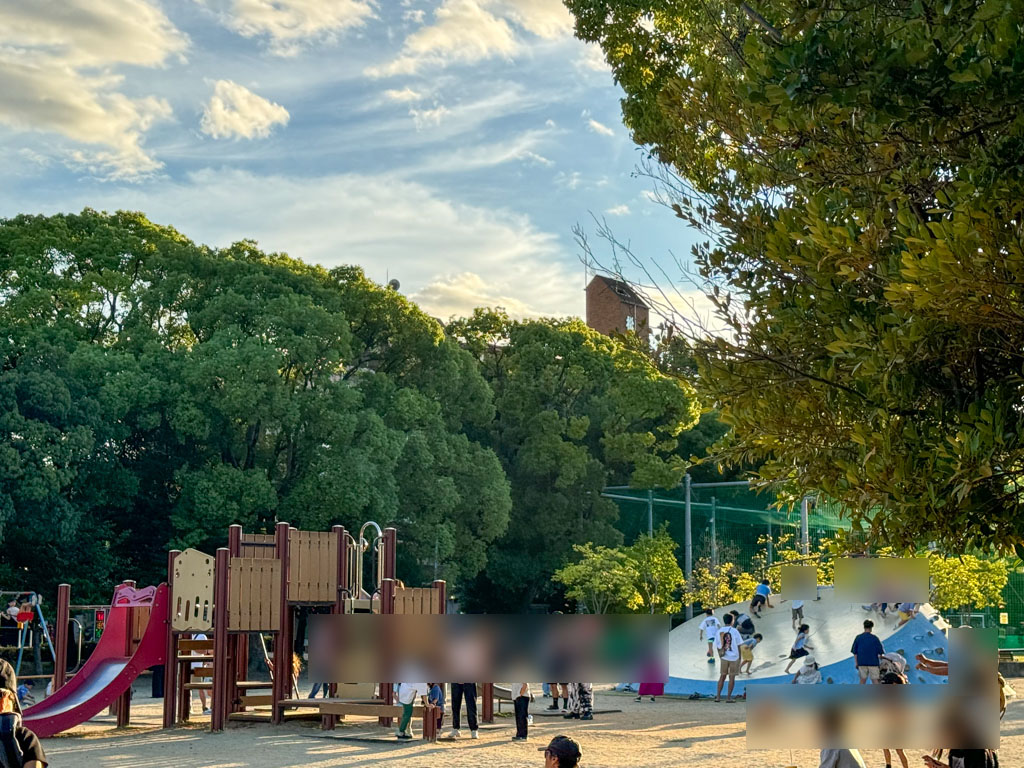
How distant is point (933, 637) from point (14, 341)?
78.6 feet

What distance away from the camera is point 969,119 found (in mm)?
5613

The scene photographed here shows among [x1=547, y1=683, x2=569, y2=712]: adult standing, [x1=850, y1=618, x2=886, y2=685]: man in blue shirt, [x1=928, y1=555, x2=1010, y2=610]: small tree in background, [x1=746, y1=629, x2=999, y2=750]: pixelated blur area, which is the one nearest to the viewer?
[x1=746, y1=629, x2=999, y2=750]: pixelated blur area

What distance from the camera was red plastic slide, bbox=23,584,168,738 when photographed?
56.8 ft

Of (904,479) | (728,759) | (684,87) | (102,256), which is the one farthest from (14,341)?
(904,479)

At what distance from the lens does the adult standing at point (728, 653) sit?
23797 mm

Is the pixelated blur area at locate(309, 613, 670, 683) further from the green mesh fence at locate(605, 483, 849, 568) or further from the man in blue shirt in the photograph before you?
the green mesh fence at locate(605, 483, 849, 568)

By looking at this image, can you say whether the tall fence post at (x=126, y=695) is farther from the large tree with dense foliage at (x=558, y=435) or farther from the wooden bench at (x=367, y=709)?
the large tree with dense foliage at (x=558, y=435)

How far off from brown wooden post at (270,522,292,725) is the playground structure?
0.02 meters

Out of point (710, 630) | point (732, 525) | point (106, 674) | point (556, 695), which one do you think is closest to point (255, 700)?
point (106, 674)

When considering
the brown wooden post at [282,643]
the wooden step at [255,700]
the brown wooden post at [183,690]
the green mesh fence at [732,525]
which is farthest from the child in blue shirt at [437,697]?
the green mesh fence at [732,525]

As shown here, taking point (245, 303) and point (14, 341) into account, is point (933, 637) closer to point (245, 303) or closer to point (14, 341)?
point (245, 303)

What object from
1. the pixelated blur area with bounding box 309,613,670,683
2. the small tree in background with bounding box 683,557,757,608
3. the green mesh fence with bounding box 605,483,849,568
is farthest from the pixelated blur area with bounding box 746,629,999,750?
the green mesh fence with bounding box 605,483,849,568

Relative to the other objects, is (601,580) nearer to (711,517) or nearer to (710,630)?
(711,517)

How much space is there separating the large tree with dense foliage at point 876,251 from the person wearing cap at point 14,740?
4791 mm
